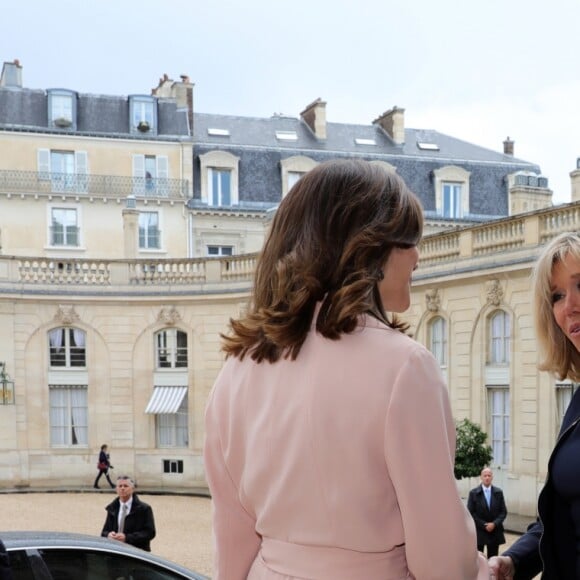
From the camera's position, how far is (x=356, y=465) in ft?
5.38

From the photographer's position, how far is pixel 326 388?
1669 millimetres

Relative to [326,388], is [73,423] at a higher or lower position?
lower

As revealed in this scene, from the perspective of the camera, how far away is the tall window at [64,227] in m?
29.0

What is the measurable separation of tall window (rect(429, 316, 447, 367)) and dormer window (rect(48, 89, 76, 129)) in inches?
643

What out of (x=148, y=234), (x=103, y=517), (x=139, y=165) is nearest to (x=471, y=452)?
(x=103, y=517)

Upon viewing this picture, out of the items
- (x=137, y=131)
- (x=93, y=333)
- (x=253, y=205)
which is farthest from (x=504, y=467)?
(x=137, y=131)

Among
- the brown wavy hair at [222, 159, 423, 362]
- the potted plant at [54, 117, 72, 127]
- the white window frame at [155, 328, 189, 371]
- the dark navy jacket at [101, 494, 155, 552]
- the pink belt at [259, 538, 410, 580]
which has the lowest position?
the dark navy jacket at [101, 494, 155, 552]

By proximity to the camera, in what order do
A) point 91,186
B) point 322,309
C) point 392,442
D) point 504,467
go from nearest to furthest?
point 392,442 < point 322,309 < point 504,467 < point 91,186

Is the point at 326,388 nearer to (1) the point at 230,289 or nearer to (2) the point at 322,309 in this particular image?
(2) the point at 322,309

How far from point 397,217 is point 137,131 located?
29.5m

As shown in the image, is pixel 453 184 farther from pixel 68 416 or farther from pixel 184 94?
pixel 68 416

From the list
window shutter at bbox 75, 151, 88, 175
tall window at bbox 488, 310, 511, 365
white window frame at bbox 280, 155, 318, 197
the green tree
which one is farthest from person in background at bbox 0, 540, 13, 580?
white window frame at bbox 280, 155, 318, 197

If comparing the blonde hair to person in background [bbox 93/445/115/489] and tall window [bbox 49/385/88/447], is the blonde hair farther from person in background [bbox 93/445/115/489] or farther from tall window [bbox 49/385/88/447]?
tall window [bbox 49/385/88/447]

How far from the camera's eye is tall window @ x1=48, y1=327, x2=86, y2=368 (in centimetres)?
2284
